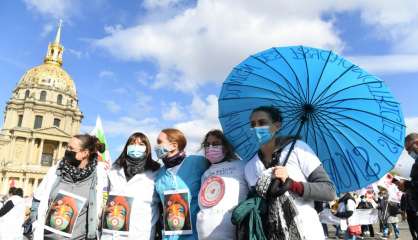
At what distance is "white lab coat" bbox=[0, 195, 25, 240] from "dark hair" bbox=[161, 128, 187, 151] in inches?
173

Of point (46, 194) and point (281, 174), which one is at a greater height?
point (46, 194)

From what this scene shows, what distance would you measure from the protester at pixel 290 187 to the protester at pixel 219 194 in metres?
0.14

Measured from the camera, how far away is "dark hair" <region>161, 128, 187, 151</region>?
3.37m

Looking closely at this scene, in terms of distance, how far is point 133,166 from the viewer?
3.44 m

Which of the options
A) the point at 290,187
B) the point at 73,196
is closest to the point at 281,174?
the point at 290,187

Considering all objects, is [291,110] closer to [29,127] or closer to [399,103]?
[399,103]

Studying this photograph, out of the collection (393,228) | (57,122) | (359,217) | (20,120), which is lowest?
(393,228)

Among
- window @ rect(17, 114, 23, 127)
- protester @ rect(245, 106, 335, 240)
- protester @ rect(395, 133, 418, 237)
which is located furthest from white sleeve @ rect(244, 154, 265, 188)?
window @ rect(17, 114, 23, 127)

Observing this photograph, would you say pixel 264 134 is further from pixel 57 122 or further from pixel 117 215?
pixel 57 122

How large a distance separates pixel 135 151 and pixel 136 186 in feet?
1.09

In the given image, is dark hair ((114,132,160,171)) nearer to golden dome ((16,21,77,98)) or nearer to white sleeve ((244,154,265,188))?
white sleeve ((244,154,265,188))

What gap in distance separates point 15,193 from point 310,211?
6778 millimetres

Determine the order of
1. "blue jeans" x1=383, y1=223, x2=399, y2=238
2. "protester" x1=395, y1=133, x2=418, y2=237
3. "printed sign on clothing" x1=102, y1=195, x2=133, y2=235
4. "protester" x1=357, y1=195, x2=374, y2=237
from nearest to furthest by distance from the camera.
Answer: "printed sign on clothing" x1=102, y1=195, x2=133, y2=235 < "protester" x1=395, y1=133, x2=418, y2=237 < "blue jeans" x1=383, y1=223, x2=399, y2=238 < "protester" x1=357, y1=195, x2=374, y2=237

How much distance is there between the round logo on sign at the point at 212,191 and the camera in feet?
8.83
